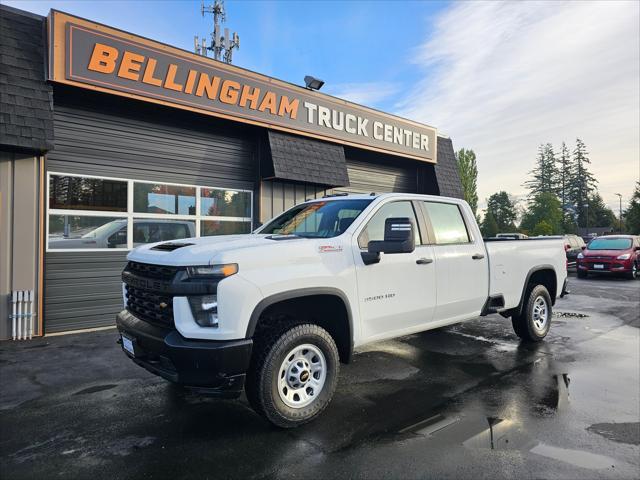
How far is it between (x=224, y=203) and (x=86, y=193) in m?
2.88

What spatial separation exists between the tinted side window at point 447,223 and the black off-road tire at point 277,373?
2.12m

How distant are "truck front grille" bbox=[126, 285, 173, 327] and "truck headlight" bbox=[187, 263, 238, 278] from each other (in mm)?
304

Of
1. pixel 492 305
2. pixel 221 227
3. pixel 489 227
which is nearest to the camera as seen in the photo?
pixel 492 305

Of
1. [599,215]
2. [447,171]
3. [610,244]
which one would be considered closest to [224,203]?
[447,171]

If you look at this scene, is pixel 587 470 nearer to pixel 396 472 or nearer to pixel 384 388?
pixel 396 472

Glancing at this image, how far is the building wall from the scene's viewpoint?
6719 mm

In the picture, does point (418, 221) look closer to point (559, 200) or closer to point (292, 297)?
point (292, 297)

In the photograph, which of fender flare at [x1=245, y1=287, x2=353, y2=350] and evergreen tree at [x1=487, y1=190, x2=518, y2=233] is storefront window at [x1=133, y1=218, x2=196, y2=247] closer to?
fender flare at [x1=245, y1=287, x2=353, y2=350]

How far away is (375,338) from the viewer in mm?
4219

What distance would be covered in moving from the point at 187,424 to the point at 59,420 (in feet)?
3.92

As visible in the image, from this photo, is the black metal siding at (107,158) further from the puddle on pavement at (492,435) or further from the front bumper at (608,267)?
the front bumper at (608,267)

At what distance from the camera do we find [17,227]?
682 centimetres

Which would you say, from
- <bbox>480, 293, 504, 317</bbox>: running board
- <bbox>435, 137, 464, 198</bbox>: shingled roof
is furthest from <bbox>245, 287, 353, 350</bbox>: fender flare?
<bbox>435, 137, 464, 198</bbox>: shingled roof

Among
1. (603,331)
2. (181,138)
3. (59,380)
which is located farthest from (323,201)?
(603,331)
